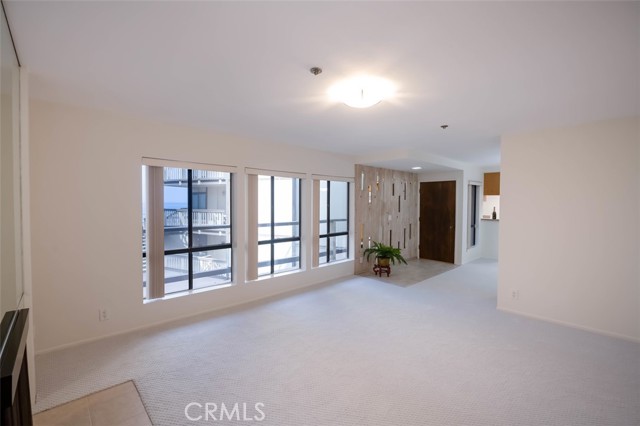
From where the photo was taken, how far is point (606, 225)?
3334mm

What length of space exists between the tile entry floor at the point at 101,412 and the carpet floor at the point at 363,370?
81mm

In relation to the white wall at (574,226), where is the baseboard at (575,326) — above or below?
below

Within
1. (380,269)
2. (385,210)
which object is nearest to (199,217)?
(380,269)

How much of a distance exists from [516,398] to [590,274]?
7.18 ft

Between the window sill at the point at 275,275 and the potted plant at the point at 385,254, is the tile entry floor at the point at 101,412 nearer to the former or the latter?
the window sill at the point at 275,275

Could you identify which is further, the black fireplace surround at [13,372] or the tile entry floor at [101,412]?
the tile entry floor at [101,412]

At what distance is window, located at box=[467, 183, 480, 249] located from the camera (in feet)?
24.5

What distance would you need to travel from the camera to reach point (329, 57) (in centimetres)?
195

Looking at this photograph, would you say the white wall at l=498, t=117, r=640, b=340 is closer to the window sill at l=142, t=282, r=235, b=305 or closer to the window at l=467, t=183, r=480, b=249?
the window at l=467, t=183, r=480, b=249

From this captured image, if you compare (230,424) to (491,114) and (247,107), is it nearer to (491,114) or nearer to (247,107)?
(247,107)

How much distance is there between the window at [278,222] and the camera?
5.00 m

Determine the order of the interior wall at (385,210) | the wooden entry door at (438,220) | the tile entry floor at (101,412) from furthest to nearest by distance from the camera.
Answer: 1. the wooden entry door at (438,220)
2. the interior wall at (385,210)
3. the tile entry floor at (101,412)

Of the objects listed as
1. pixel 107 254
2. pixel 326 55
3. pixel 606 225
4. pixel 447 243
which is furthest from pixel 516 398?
pixel 447 243

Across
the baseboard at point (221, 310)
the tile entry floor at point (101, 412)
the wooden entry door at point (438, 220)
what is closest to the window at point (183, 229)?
the baseboard at point (221, 310)
